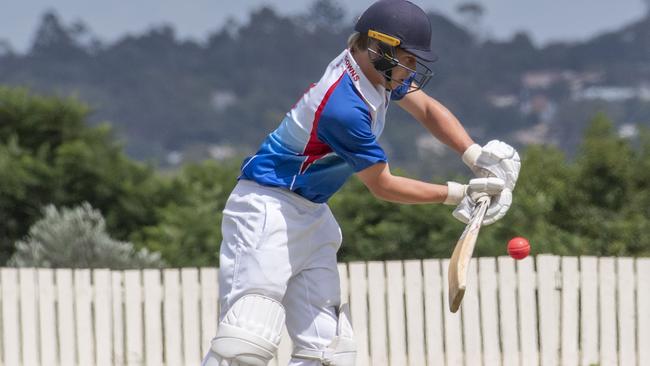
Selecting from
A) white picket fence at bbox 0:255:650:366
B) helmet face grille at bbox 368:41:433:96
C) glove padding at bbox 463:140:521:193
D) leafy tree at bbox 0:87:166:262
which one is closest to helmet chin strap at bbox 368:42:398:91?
helmet face grille at bbox 368:41:433:96

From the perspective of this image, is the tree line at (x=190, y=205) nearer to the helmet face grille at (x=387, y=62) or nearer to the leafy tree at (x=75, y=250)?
the leafy tree at (x=75, y=250)

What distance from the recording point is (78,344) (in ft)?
21.6

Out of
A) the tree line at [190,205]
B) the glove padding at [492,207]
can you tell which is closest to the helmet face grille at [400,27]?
the glove padding at [492,207]

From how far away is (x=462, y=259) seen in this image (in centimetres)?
437

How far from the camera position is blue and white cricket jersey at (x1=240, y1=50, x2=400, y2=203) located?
4.18m

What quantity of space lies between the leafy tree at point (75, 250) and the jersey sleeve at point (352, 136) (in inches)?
150

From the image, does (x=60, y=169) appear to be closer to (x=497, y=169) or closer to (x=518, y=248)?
(x=518, y=248)

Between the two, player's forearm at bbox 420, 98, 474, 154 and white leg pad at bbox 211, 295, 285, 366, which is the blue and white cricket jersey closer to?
player's forearm at bbox 420, 98, 474, 154

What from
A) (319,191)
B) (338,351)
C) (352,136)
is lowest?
(338,351)

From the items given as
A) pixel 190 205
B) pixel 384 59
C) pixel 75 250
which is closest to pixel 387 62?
pixel 384 59

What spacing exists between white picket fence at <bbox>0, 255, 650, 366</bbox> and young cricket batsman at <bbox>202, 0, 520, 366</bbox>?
74.3 inches

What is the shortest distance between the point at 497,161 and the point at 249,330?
41.9 inches

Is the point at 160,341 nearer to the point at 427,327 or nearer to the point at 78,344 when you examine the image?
the point at 78,344

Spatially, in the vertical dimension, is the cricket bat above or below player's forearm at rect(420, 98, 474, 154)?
below
